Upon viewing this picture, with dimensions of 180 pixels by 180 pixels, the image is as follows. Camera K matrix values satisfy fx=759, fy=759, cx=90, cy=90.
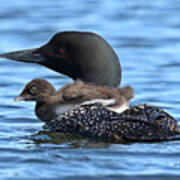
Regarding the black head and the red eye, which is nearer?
the black head

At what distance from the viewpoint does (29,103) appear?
31.3 feet

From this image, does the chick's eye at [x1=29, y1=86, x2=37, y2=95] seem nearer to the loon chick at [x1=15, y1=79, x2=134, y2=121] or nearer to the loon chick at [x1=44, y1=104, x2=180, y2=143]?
the loon chick at [x1=15, y1=79, x2=134, y2=121]

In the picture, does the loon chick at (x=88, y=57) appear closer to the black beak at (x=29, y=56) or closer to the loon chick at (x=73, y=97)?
the black beak at (x=29, y=56)

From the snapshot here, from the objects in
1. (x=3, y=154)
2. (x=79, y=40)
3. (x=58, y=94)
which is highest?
(x=79, y=40)

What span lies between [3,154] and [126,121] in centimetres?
113

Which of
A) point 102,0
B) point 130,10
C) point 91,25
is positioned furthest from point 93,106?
point 102,0

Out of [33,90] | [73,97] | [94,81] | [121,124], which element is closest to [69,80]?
[94,81]

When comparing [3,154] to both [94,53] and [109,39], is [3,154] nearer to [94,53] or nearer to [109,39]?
[94,53]

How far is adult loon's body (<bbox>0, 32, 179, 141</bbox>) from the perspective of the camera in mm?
6750

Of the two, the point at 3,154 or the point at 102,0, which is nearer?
the point at 3,154

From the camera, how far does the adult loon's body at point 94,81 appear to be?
675cm

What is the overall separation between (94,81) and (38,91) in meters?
0.63

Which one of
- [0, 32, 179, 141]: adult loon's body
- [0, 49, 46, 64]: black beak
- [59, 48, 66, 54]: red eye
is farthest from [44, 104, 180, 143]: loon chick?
[0, 49, 46, 64]: black beak

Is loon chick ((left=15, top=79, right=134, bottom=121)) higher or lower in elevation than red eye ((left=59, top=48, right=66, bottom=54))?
lower
